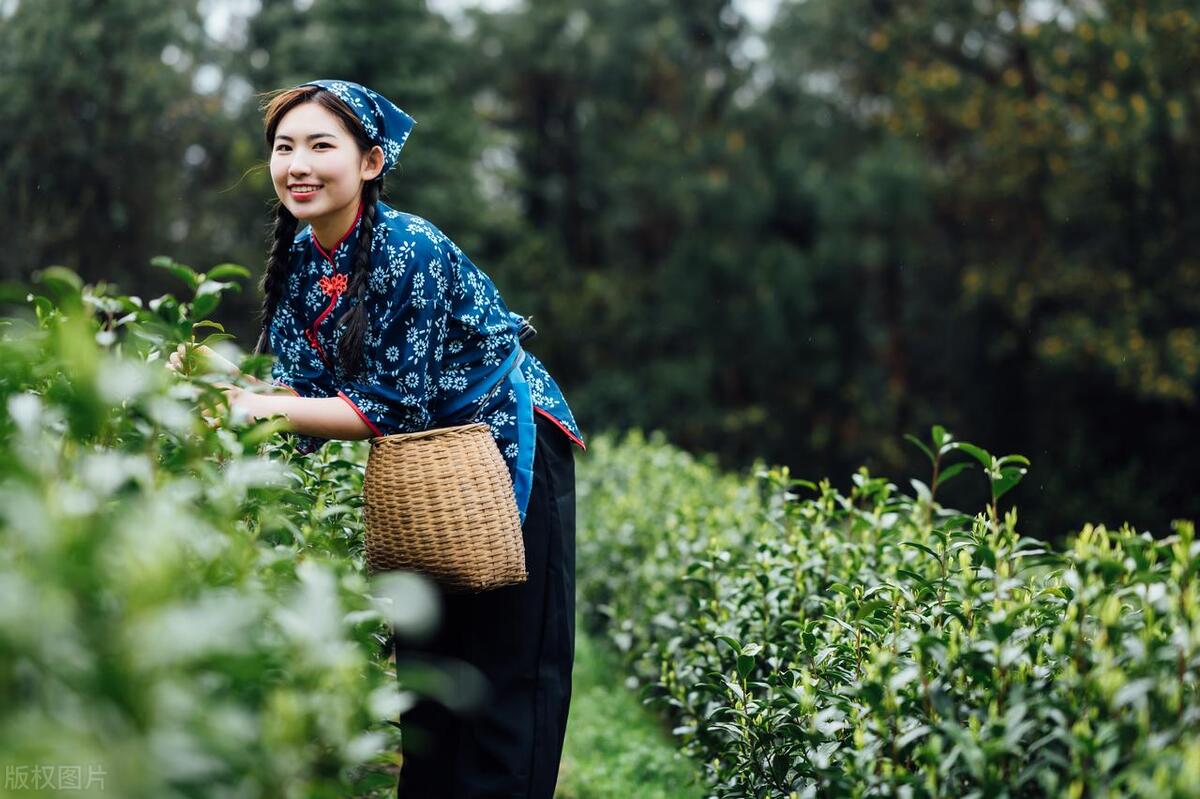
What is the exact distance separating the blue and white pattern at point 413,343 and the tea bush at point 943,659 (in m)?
0.65

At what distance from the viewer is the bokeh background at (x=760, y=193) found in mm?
10375

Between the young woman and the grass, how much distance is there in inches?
27.3

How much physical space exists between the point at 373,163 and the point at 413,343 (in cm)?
44

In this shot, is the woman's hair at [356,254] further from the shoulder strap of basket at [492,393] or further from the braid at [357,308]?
the shoulder strap of basket at [492,393]

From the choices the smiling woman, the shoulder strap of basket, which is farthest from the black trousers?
the shoulder strap of basket

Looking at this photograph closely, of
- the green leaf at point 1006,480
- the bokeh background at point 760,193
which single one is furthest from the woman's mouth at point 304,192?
the bokeh background at point 760,193

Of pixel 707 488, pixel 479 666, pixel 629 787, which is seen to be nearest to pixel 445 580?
pixel 479 666

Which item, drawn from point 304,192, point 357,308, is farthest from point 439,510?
point 304,192

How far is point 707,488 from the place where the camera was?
17.8 feet

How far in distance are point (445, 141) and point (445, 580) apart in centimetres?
1155

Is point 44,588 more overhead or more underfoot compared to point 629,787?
more overhead

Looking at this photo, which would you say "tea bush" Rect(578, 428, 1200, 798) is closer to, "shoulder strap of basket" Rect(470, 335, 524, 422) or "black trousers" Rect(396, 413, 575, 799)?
"black trousers" Rect(396, 413, 575, 799)

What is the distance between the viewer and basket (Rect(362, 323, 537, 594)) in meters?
2.02

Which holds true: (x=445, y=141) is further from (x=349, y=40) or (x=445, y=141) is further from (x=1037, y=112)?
(x=1037, y=112)
